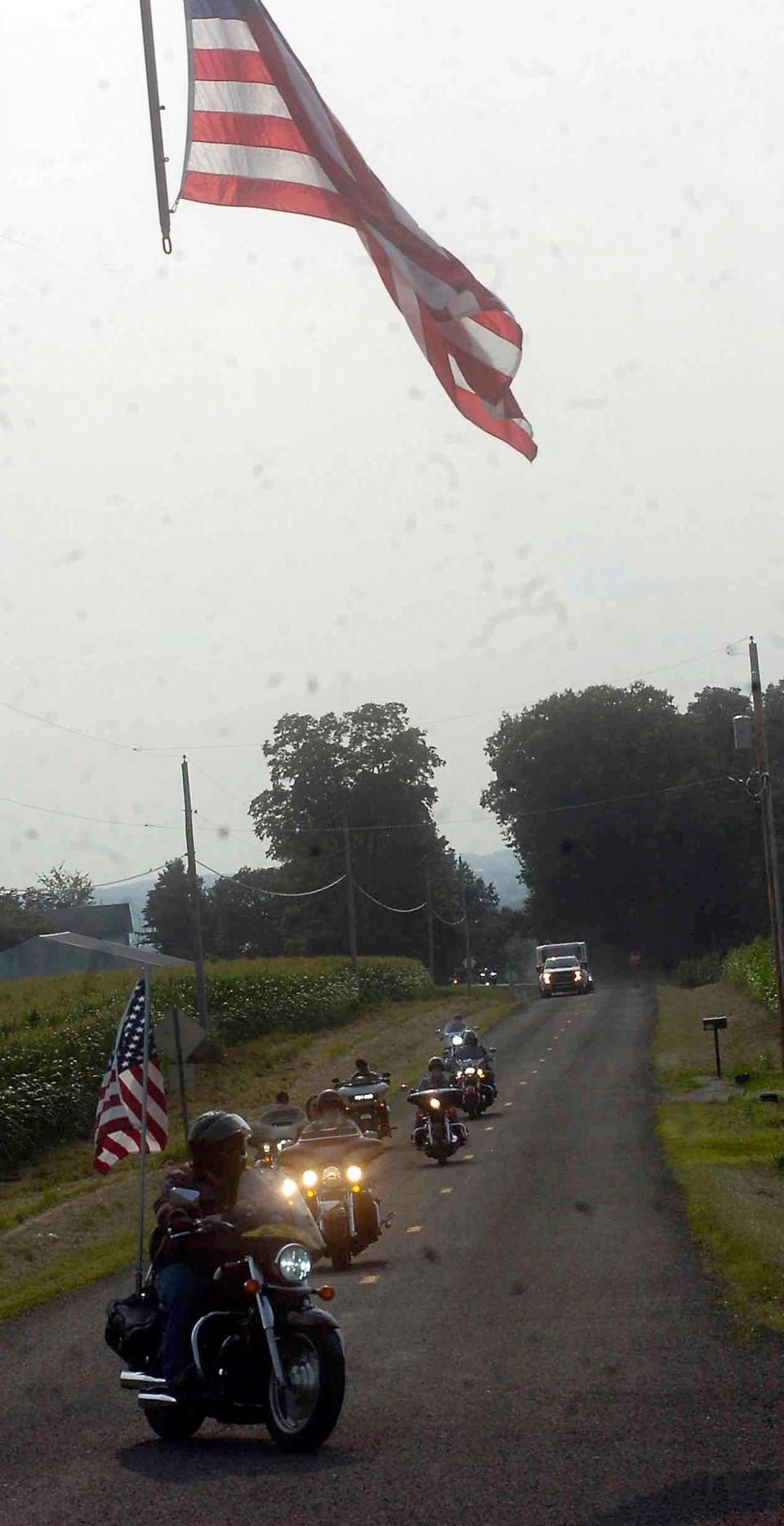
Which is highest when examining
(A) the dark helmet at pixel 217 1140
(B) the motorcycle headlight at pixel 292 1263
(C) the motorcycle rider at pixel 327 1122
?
(A) the dark helmet at pixel 217 1140

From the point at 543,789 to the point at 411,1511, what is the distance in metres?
→ 92.6

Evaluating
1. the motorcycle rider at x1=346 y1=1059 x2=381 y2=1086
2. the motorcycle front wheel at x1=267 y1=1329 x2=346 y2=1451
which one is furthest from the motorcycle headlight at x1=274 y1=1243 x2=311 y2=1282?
the motorcycle rider at x1=346 y1=1059 x2=381 y2=1086

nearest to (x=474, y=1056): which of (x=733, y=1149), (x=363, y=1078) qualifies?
(x=363, y=1078)

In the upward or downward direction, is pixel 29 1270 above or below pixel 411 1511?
below

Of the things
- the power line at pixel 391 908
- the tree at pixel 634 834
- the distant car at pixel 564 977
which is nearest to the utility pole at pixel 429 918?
the power line at pixel 391 908

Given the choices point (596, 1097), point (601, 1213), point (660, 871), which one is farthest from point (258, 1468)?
point (660, 871)

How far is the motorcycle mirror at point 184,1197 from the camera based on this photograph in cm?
897

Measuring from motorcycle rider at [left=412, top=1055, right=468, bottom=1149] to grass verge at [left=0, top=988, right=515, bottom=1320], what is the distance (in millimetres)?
4108

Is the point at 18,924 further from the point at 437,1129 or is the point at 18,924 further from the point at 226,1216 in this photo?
the point at 226,1216

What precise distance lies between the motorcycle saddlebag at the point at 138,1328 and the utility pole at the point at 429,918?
8490 centimetres

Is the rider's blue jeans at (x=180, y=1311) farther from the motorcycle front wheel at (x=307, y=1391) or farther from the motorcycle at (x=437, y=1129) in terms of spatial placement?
the motorcycle at (x=437, y=1129)

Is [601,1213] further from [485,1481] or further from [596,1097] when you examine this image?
[596,1097]

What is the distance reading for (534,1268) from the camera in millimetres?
15242

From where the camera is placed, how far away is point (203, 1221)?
8.74 metres
